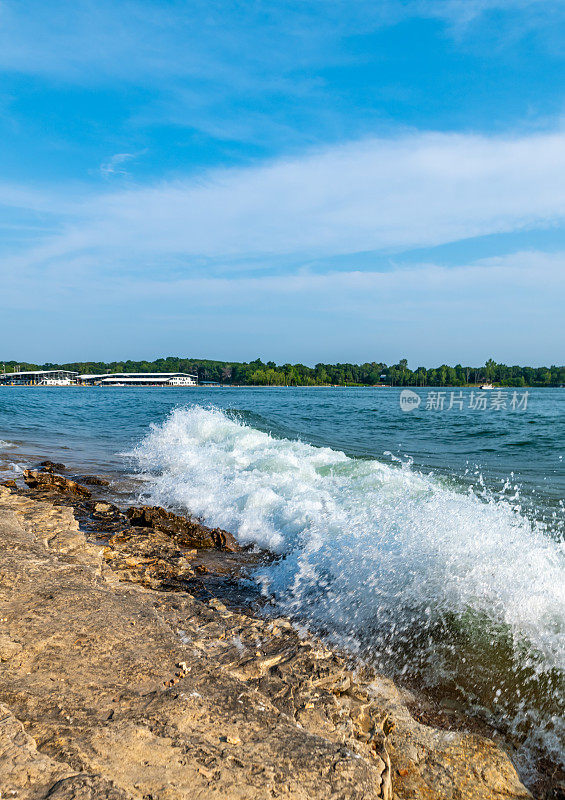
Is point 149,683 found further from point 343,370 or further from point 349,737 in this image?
point 343,370

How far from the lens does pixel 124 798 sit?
75.0 inches

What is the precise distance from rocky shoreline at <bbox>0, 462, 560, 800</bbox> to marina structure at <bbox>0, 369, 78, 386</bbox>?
475 ft

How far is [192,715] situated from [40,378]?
489 ft

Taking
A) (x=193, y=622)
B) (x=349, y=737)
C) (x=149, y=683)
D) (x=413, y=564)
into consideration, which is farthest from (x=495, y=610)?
(x=149, y=683)

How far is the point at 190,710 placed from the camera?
8.79ft

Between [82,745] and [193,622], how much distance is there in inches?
68.2

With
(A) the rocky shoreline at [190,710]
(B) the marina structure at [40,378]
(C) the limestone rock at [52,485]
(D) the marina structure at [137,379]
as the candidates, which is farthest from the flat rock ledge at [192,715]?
(B) the marina structure at [40,378]

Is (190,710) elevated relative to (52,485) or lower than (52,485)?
elevated

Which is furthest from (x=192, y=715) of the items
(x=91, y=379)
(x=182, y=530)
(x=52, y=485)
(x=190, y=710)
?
(x=91, y=379)

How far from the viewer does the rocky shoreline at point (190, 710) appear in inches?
84.6

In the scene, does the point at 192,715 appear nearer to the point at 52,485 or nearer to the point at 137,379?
the point at 52,485

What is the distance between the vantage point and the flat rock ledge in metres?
2.13

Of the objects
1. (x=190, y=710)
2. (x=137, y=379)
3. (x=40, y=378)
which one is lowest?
(x=190, y=710)

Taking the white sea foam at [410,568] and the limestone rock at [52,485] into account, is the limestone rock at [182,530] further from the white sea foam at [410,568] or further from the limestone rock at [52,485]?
the limestone rock at [52,485]
